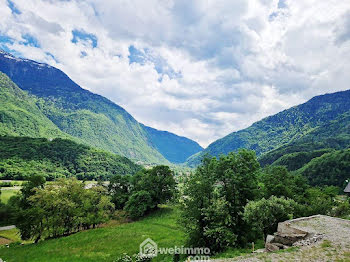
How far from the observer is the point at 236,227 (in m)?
27.0

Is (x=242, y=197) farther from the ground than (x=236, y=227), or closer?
farther from the ground

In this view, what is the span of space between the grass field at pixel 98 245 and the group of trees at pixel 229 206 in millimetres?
5226

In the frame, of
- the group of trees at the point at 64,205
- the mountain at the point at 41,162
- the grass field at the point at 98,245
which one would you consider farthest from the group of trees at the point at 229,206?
the mountain at the point at 41,162

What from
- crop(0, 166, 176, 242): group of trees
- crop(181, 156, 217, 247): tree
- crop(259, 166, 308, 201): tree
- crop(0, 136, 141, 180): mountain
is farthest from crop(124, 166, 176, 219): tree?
crop(0, 136, 141, 180): mountain

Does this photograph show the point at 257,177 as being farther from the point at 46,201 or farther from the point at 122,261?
the point at 46,201

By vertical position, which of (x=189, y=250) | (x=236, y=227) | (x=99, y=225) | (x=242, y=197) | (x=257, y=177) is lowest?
(x=99, y=225)

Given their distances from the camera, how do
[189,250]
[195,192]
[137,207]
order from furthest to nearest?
[137,207]
[195,192]
[189,250]

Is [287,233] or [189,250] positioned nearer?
[287,233]

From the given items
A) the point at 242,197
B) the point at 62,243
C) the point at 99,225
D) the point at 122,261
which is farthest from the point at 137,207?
the point at 242,197

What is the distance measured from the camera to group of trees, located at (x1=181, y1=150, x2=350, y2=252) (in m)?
24.4

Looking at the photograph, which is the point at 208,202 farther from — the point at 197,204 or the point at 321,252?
the point at 321,252

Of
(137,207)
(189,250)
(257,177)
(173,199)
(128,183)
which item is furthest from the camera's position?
(128,183)

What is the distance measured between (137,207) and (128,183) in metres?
16.2

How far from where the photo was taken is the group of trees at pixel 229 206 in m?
24.4
